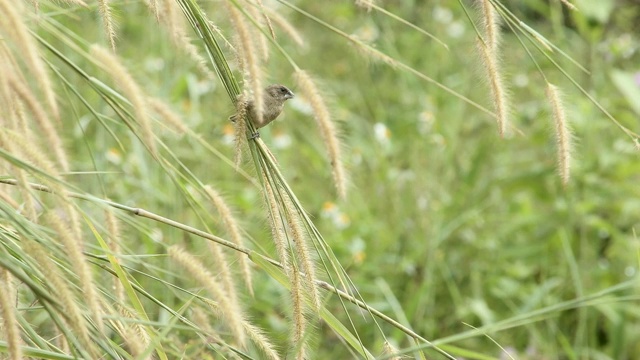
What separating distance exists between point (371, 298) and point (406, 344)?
27 centimetres

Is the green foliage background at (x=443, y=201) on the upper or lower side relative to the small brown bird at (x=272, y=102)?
lower

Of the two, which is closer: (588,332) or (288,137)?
(588,332)

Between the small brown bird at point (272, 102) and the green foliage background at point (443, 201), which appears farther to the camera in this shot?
the green foliage background at point (443, 201)

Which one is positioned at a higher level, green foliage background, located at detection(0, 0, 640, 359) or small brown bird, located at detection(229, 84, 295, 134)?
small brown bird, located at detection(229, 84, 295, 134)

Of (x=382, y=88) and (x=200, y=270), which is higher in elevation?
(x=200, y=270)

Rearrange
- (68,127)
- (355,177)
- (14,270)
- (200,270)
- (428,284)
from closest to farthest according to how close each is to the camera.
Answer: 1. (14,270)
2. (200,270)
3. (428,284)
4. (68,127)
5. (355,177)

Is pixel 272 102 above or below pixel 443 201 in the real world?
above

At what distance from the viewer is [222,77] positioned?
1.54 meters

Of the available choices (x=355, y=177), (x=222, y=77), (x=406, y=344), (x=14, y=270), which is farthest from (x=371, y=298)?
(x=14, y=270)

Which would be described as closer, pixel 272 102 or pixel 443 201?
pixel 272 102

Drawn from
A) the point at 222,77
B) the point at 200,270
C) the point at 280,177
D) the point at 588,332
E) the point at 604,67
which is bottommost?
the point at 588,332

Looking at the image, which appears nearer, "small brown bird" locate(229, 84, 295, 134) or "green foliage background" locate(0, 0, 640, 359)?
"small brown bird" locate(229, 84, 295, 134)

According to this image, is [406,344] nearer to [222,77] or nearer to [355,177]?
[355,177]

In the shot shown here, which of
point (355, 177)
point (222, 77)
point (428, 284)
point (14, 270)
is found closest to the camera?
Answer: point (14, 270)
